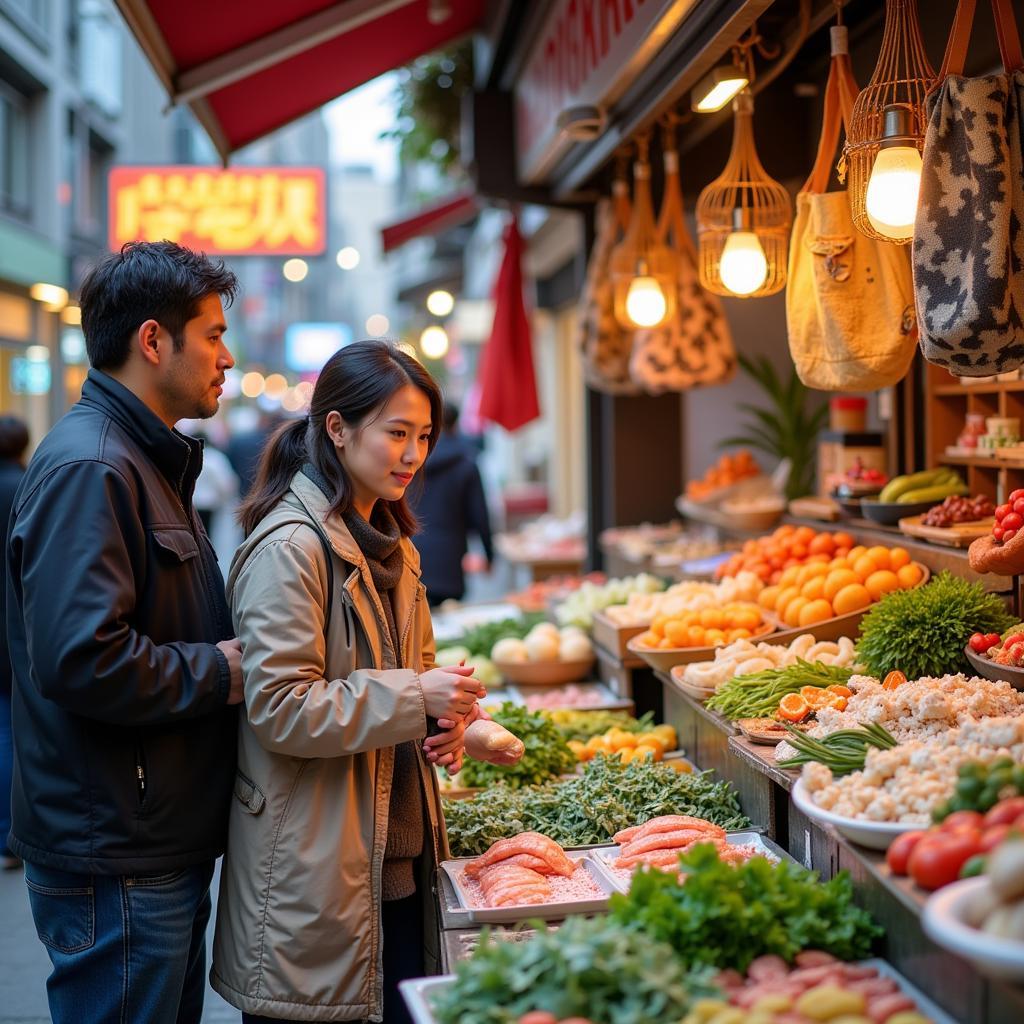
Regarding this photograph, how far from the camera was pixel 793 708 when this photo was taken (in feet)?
11.8

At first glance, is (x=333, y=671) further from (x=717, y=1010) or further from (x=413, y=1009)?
(x=717, y=1010)

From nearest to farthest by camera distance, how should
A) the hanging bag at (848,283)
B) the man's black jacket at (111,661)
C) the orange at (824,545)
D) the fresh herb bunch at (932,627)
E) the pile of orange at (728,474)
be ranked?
1. the man's black jacket at (111,661)
2. the fresh herb bunch at (932,627)
3. the hanging bag at (848,283)
4. the orange at (824,545)
5. the pile of orange at (728,474)

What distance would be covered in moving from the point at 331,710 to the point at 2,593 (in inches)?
159

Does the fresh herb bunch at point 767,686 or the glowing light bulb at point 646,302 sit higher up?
the glowing light bulb at point 646,302

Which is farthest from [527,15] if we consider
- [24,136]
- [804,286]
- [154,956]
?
[24,136]

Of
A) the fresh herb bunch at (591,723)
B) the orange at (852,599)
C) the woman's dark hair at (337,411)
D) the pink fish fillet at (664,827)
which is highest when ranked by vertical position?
the woman's dark hair at (337,411)

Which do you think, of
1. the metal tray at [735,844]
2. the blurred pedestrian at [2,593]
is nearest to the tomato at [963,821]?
the metal tray at [735,844]

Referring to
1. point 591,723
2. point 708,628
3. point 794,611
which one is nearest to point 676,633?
point 708,628

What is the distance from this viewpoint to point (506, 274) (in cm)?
911

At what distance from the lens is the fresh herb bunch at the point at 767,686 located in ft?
12.3

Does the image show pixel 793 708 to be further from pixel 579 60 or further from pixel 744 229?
pixel 579 60

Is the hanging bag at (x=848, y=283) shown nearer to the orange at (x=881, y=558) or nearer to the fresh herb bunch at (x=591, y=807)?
the orange at (x=881, y=558)

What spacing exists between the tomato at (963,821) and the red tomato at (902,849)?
5 cm

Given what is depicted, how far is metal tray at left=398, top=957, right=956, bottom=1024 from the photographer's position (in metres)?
2.40
